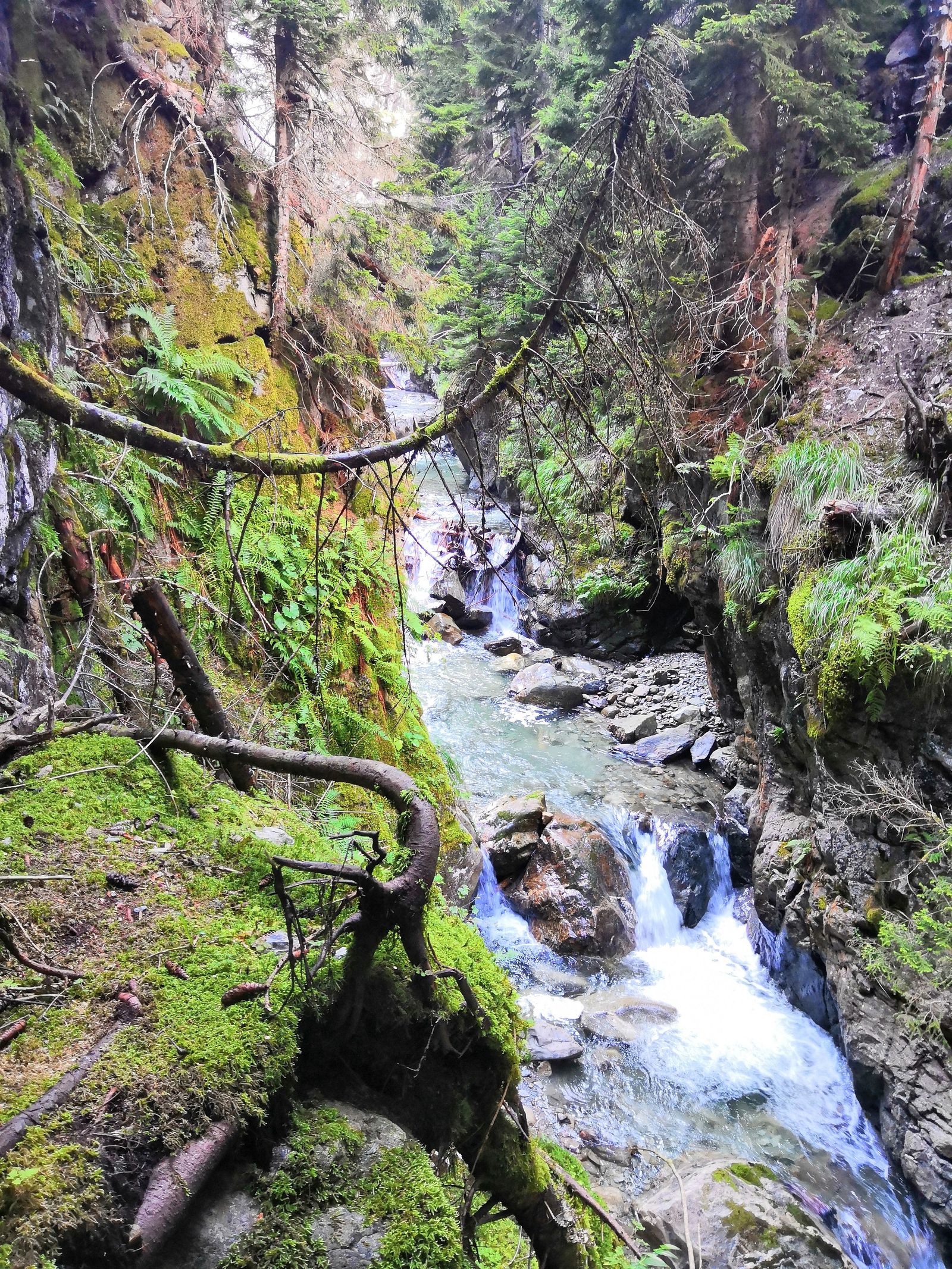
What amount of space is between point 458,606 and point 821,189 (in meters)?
10.9

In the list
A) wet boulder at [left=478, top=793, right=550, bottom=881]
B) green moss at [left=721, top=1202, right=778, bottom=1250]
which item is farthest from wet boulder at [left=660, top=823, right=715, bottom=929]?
green moss at [left=721, top=1202, right=778, bottom=1250]

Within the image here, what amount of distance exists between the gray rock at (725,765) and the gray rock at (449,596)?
7.57m

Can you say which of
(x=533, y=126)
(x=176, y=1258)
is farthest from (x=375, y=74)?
(x=533, y=126)

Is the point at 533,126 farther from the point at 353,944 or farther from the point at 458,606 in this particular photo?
the point at 353,944

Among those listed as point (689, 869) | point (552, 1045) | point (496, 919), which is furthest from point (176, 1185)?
point (689, 869)

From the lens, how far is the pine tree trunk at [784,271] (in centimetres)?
891

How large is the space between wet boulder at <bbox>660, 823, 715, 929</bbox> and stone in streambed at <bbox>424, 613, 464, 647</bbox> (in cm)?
747

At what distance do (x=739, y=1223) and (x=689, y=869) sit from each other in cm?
432

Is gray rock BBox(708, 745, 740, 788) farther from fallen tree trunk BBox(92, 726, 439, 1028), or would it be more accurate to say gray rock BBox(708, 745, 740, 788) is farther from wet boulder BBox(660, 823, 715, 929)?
fallen tree trunk BBox(92, 726, 439, 1028)

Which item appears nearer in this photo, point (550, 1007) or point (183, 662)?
point (183, 662)

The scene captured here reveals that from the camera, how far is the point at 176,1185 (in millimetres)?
1281

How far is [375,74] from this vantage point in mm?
6867

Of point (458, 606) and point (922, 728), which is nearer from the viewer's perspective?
point (922, 728)

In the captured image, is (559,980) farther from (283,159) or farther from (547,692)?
(283,159)
